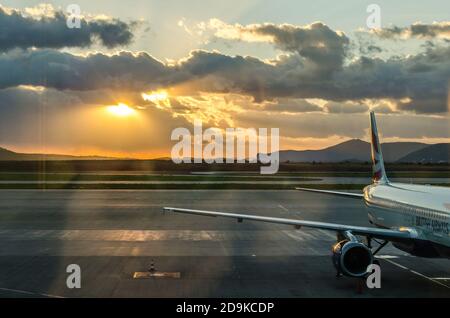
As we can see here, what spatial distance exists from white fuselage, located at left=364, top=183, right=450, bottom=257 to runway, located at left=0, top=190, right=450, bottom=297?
207 centimetres

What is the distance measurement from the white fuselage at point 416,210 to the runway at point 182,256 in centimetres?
207

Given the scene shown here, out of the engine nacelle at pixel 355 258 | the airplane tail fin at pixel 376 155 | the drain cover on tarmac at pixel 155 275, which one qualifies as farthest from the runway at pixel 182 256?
the airplane tail fin at pixel 376 155

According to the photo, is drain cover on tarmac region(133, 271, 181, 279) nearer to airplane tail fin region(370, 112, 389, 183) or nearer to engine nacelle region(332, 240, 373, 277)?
engine nacelle region(332, 240, 373, 277)

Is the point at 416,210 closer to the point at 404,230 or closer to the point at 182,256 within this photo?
the point at 404,230

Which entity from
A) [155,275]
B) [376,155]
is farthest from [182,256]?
[376,155]

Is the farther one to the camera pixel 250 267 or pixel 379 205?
pixel 379 205

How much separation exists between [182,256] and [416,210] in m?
11.8

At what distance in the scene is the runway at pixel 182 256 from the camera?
871 inches

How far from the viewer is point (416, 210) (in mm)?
24016

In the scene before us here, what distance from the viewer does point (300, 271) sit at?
85.4 ft
